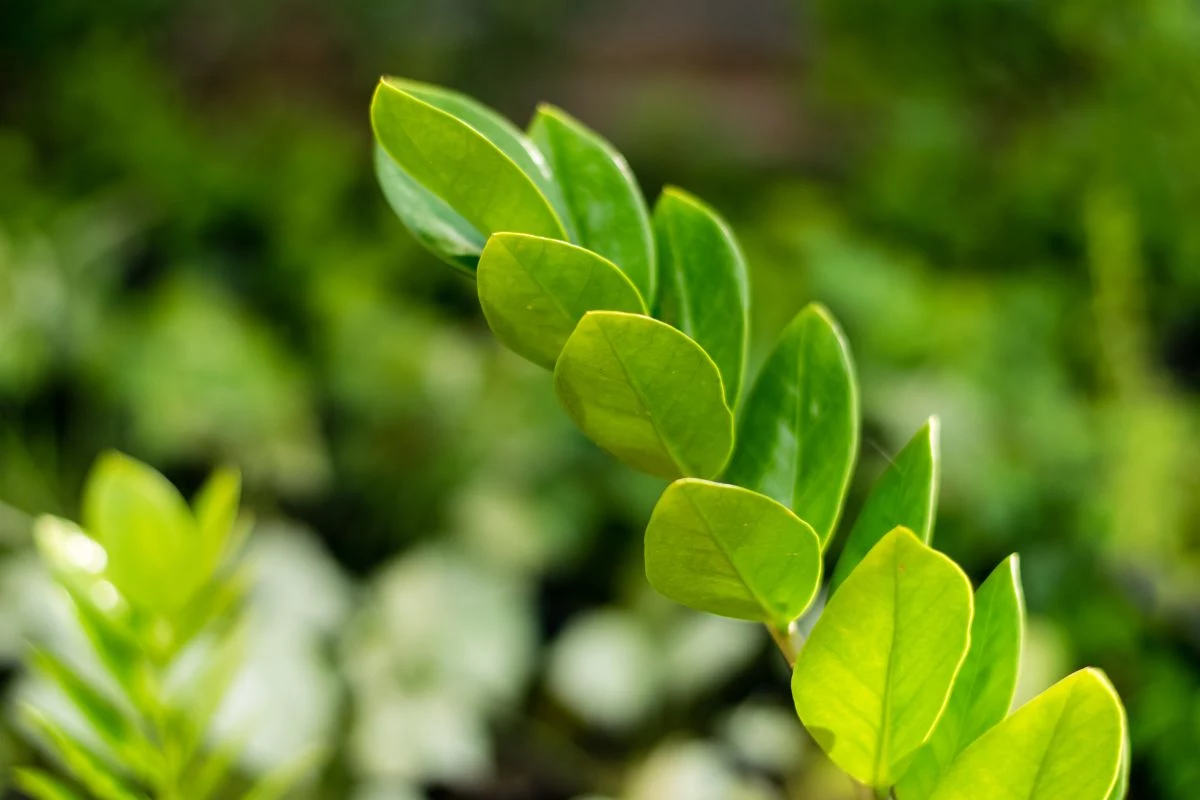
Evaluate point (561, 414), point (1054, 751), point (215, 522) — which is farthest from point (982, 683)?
point (561, 414)

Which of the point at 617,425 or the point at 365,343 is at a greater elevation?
the point at 617,425

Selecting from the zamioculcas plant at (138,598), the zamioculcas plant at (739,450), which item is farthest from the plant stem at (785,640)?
the zamioculcas plant at (138,598)

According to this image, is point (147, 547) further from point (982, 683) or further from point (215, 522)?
point (982, 683)

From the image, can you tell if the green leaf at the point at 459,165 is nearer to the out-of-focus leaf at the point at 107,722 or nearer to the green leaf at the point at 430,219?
the green leaf at the point at 430,219

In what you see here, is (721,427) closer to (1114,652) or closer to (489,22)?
(1114,652)

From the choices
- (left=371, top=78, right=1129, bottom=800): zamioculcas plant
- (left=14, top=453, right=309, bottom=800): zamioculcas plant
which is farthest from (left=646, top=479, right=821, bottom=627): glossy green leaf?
(left=14, top=453, right=309, bottom=800): zamioculcas plant

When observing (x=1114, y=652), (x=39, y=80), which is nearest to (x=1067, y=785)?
(x=1114, y=652)
